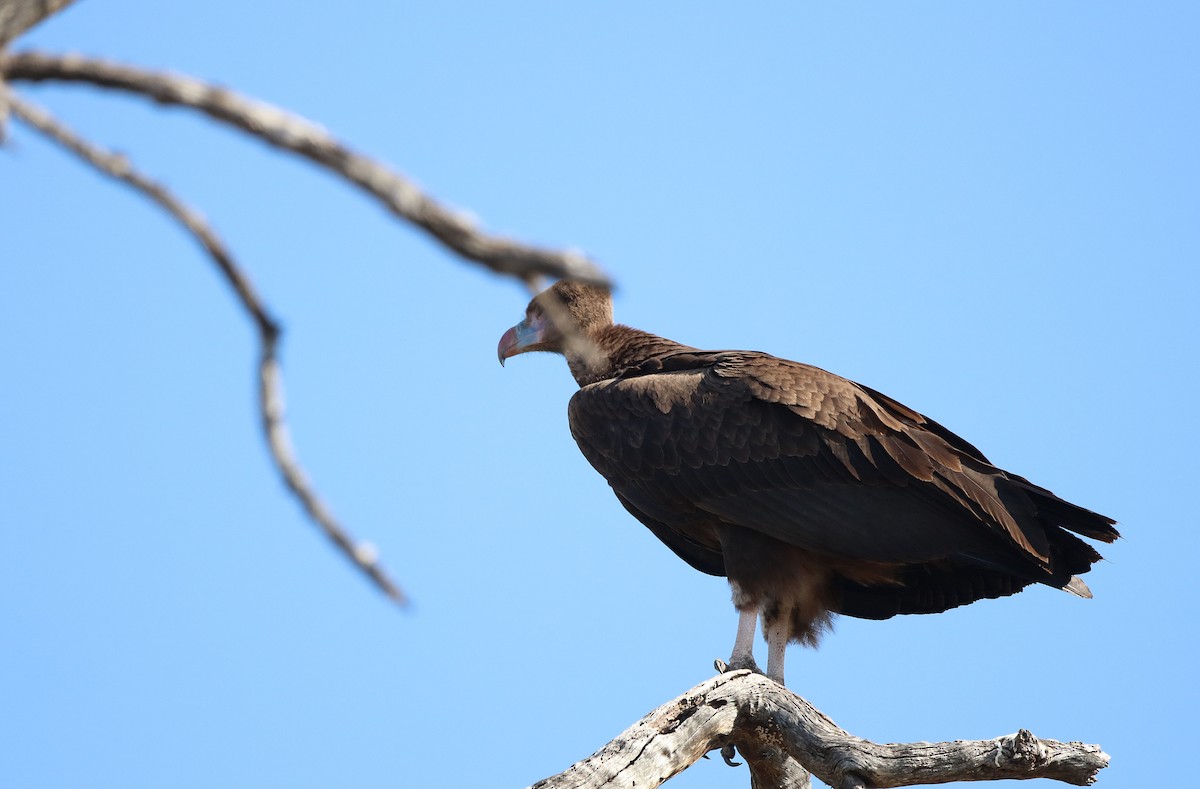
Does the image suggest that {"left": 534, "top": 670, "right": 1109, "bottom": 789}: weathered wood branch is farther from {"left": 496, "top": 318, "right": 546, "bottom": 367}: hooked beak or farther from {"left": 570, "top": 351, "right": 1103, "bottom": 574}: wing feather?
{"left": 496, "top": 318, "right": 546, "bottom": 367}: hooked beak

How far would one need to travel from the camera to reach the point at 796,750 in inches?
199

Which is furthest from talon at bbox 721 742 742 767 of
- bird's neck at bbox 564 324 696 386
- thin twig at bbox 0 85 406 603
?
thin twig at bbox 0 85 406 603

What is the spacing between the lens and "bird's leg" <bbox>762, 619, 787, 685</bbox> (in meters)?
6.22

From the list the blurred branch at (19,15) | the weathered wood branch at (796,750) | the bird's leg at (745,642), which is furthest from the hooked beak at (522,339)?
the blurred branch at (19,15)

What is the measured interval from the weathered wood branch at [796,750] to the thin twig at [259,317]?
2824 millimetres

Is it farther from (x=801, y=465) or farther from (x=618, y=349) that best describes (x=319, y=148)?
(x=618, y=349)

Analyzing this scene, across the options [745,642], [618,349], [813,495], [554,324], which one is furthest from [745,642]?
[554,324]

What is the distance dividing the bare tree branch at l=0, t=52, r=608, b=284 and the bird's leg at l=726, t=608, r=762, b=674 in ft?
15.5

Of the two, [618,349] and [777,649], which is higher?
[618,349]

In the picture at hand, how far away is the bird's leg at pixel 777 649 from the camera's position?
6.22m

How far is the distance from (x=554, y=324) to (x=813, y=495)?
213 centimetres

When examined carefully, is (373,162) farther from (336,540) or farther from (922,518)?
(922,518)

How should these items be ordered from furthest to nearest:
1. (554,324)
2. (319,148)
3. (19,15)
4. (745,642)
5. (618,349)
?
(554,324)
(618,349)
(745,642)
(19,15)
(319,148)

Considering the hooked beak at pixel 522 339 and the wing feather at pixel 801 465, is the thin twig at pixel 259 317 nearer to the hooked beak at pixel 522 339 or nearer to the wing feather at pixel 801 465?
the wing feather at pixel 801 465
